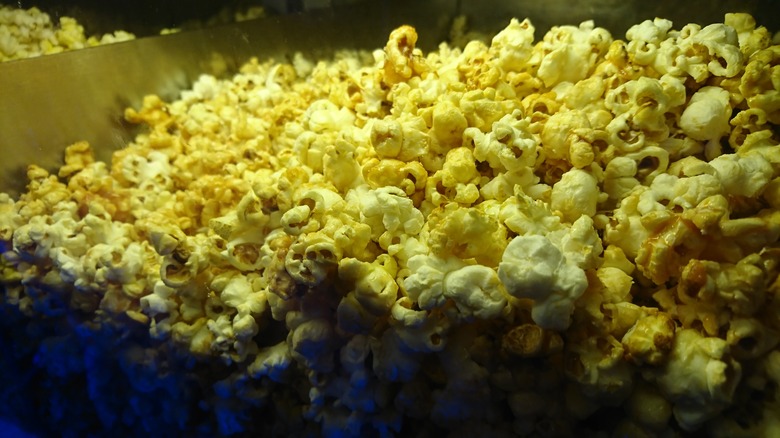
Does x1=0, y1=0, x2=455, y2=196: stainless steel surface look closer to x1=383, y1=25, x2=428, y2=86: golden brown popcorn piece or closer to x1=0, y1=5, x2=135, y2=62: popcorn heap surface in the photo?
x1=0, y1=5, x2=135, y2=62: popcorn heap surface

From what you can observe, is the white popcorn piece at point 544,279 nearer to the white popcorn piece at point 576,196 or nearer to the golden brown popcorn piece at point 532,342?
the golden brown popcorn piece at point 532,342

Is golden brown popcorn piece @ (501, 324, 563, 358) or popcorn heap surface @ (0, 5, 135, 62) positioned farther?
popcorn heap surface @ (0, 5, 135, 62)

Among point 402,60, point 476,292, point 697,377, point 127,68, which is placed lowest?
point 697,377

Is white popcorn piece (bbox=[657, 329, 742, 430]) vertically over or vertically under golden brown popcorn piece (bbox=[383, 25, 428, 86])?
under

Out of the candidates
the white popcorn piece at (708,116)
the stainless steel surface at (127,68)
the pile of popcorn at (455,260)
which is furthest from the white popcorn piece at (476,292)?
the stainless steel surface at (127,68)

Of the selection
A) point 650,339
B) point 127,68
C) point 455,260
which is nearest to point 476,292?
point 455,260

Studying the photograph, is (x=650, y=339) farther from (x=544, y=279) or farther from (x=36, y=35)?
(x=36, y=35)

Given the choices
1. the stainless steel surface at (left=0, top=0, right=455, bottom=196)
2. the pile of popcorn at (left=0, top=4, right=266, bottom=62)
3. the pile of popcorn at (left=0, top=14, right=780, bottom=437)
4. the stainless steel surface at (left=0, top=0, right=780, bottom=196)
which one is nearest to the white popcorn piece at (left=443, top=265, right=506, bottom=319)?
the pile of popcorn at (left=0, top=14, right=780, bottom=437)
